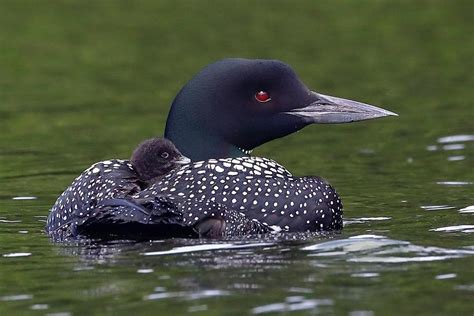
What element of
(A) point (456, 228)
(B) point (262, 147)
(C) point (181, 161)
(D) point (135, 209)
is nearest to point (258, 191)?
(C) point (181, 161)

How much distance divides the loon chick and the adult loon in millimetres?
33

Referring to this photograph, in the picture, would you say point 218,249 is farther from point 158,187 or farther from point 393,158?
point 393,158

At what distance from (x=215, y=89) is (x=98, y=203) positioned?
47.4 inches

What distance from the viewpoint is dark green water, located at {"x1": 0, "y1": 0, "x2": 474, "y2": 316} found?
6.74 m

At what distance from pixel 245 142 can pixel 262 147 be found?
383cm

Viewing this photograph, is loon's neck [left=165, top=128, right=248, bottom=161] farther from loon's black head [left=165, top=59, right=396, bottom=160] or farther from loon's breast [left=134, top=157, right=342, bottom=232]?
loon's breast [left=134, top=157, right=342, bottom=232]

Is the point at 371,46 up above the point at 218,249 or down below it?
above

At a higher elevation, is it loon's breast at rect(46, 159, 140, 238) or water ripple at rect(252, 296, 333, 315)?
loon's breast at rect(46, 159, 140, 238)

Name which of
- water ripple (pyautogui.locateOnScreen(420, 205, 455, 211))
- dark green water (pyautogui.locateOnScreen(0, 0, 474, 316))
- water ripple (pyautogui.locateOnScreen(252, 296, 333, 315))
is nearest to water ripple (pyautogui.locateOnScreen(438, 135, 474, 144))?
dark green water (pyautogui.locateOnScreen(0, 0, 474, 316))

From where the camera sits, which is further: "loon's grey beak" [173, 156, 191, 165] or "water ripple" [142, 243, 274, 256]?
"loon's grey beak" [173, 156, 191, 165]

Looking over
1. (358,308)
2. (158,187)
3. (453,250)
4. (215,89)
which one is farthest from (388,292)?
(215,89)

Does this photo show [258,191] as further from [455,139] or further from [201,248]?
[455,139]

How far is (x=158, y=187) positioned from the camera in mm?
8188

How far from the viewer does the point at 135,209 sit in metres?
7.79
